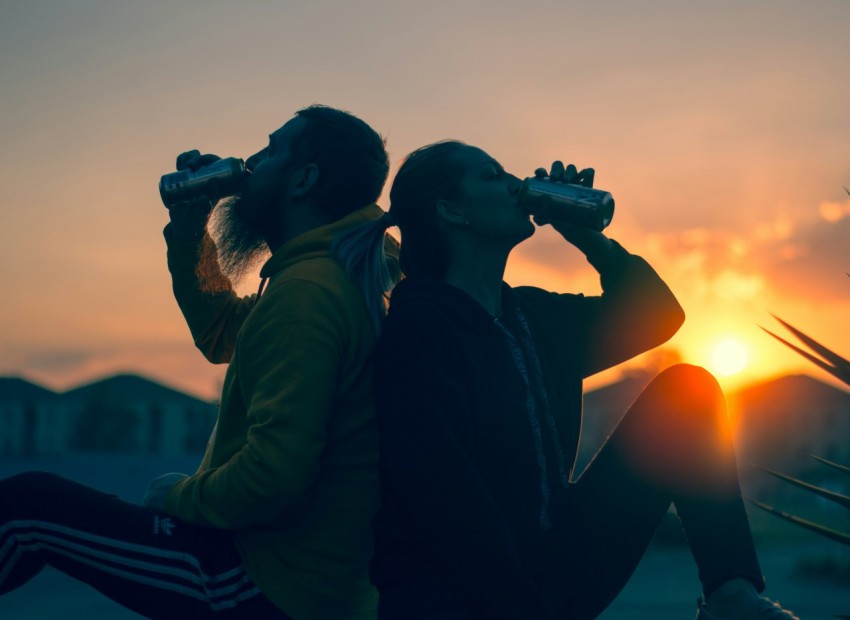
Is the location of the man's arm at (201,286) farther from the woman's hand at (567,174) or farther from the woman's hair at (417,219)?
the woman's hand at (567,174)

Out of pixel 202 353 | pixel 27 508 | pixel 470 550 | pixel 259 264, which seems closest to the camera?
pixel 470 550

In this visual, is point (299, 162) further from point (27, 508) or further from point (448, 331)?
point (27, 508)

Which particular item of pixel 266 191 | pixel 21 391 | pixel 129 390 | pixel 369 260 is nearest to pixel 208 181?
pixel 266 191

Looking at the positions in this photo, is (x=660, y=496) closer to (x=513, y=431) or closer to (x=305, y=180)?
(x=513, y=431)

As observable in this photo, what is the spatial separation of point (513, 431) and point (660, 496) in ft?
1.17

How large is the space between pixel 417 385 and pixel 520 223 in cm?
51

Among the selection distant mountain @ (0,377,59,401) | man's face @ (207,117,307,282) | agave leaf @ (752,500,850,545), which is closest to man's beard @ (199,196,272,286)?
man's face @ (207,117,307,282)

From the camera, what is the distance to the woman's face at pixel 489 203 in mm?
2381

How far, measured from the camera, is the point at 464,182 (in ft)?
7.88

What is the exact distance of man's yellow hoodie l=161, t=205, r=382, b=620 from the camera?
207 cm

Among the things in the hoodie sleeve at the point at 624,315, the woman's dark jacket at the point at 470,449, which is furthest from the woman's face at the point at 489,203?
the hoodie sleeve at the point at 624,315

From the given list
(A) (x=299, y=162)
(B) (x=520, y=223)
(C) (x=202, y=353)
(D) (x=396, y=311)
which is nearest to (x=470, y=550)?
(D) (x=396, y=311)

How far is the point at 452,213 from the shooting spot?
7.84ft

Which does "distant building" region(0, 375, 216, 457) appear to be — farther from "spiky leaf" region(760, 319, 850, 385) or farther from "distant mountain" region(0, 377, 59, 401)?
"spiky leaf" region(760, 319, 850, 385)
